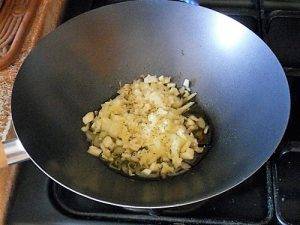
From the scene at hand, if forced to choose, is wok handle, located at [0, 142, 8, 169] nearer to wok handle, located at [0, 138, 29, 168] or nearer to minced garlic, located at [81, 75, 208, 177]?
wok handle, located at [0, 138, 29, 168]

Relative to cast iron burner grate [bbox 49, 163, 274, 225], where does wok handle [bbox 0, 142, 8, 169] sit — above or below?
above

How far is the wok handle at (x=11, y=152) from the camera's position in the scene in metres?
0.56

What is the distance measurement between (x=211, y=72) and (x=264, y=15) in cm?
16

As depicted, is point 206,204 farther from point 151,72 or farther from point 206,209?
point 151,72

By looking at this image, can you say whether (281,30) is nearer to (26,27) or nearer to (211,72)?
(211,72)

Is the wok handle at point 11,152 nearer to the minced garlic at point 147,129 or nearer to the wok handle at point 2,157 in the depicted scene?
the wok handle at point 2,157

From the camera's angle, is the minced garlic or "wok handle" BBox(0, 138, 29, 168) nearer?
"wok handle" BBox(0, 138, 29, 168)

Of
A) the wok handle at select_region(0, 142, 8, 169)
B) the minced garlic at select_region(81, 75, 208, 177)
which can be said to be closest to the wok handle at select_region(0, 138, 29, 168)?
the wok handle at select_region(0, 142, 8, 169)

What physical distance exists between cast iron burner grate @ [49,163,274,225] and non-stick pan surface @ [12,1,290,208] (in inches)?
1.1

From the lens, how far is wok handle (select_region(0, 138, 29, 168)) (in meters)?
0.56

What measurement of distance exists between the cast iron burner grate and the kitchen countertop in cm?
6

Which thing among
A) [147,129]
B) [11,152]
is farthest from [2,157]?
[147,129]

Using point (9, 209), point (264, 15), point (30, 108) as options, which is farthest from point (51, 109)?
point (264, 15)

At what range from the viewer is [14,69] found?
0.74 meters
